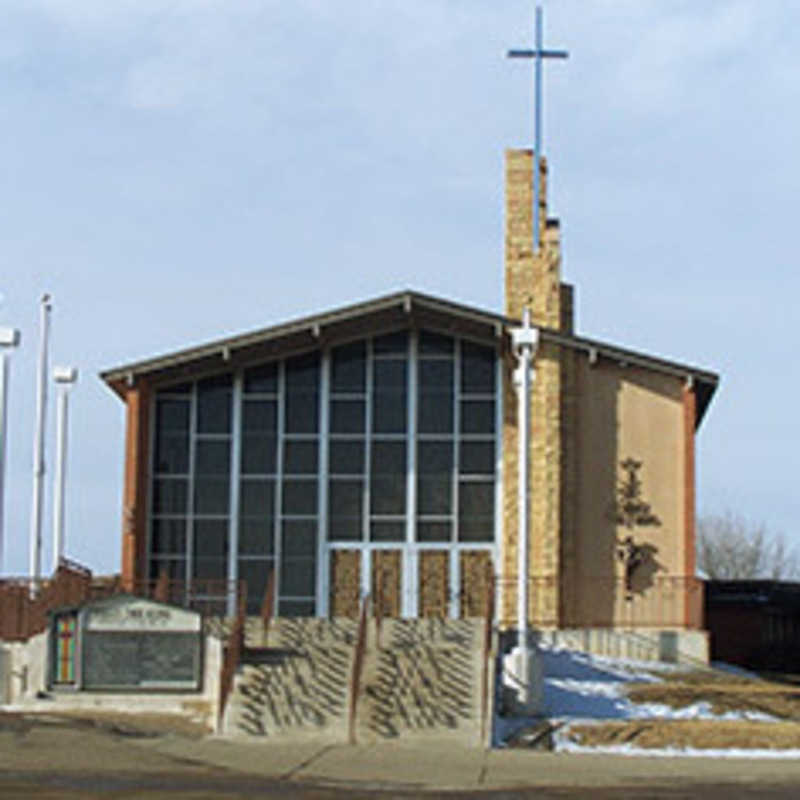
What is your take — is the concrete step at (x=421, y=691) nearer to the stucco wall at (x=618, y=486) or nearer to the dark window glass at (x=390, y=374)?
the stucco wall at (x=618, y=486)

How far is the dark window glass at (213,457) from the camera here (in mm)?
35250

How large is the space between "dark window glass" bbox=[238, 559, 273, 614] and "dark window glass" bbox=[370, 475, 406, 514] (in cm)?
247

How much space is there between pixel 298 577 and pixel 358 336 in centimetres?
507

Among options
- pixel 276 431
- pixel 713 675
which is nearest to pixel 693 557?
pixel 713 675

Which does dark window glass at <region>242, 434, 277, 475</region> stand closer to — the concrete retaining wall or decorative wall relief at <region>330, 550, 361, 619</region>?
decorative wall relief at <region>330, 550, 361, 619</region>

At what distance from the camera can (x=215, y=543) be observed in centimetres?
3509

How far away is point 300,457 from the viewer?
35.2 meters

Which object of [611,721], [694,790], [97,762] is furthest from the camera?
[611,721]

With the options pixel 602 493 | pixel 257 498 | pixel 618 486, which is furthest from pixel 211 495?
pixel 618 486

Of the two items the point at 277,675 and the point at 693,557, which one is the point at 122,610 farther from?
the point at 693,557

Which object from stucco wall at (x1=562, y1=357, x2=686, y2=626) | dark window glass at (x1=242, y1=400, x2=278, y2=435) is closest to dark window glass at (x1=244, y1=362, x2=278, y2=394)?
dark window glass at (x1=242, y1=400, x2=278, y2=435)

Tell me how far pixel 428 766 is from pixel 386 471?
49.1 feet

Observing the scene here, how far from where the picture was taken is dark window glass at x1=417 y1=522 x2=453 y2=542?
34.9m

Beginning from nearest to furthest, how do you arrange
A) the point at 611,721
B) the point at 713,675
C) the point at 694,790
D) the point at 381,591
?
the point at 694,790
the point at 611,721
the point at 713,675
the point at 381,591
